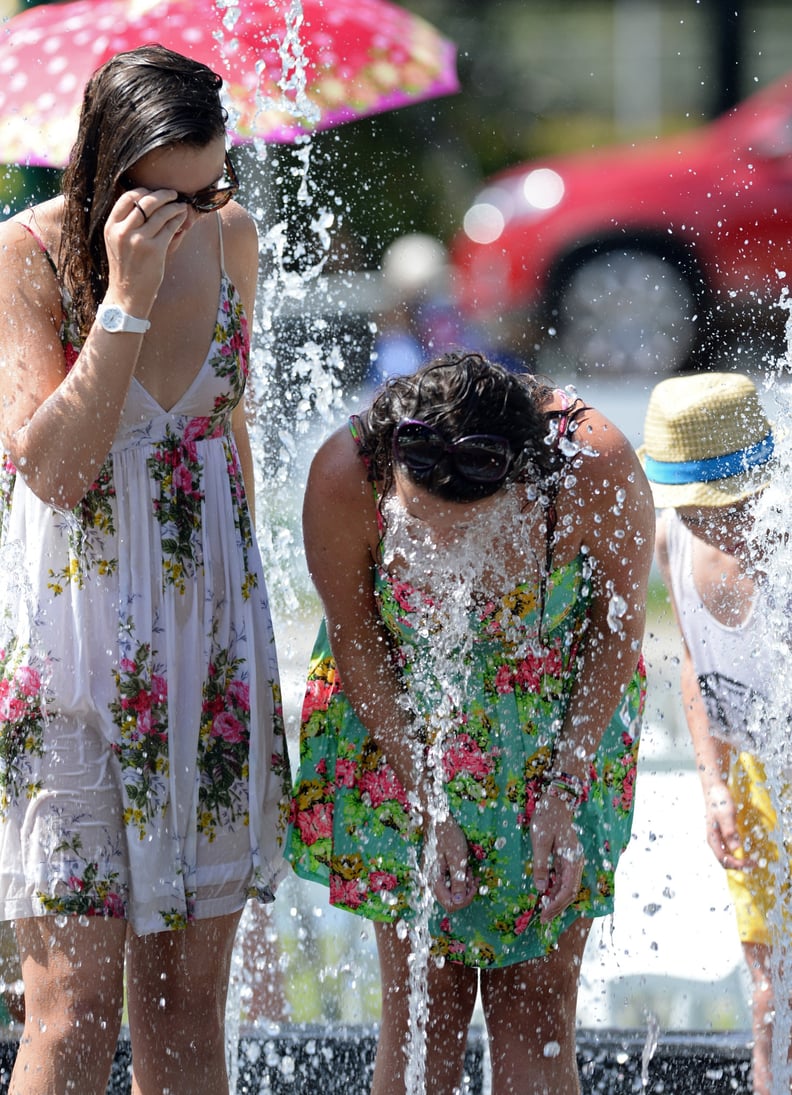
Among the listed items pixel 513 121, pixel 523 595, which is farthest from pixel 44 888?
pixel 513 121

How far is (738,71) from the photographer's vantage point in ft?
41.0

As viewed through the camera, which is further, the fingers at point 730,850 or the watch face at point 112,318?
the fingers at point 730,850

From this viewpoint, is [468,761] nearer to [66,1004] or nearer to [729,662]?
[66,1004]

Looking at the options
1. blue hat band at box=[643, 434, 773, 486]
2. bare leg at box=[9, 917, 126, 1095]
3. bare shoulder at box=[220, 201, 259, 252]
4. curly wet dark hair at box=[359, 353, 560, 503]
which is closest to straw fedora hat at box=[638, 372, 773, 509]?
blue hat band at box=[643, 434, 773, 486]

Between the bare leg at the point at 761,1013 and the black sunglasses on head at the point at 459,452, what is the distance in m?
1.20

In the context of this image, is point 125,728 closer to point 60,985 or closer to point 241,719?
point 241,719

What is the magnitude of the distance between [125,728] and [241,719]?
18cm

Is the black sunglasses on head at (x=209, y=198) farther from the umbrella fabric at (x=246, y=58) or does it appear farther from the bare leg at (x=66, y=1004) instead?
the umbrella fabric at (x=246, y=58)

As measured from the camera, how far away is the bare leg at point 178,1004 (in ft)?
6.81

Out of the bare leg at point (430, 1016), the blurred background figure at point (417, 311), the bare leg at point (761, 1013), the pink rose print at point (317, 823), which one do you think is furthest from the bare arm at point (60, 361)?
the blurred background figure at point (417, 311)

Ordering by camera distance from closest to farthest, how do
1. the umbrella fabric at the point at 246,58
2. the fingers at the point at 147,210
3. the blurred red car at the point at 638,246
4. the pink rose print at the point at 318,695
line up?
the fingers at the point at 147,210, the pink rose print at the point at 318,695, the umbrella fabric at the point at 246,58, the blurred red car at the point at 638,246

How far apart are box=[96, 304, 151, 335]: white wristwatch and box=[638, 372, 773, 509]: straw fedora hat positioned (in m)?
1.31

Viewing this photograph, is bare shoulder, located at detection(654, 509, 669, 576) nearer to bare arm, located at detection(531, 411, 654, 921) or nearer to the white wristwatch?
bare arm, located at detection(531, 411, 654, 921)

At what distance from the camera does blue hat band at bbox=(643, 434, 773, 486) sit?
2.82 metres
